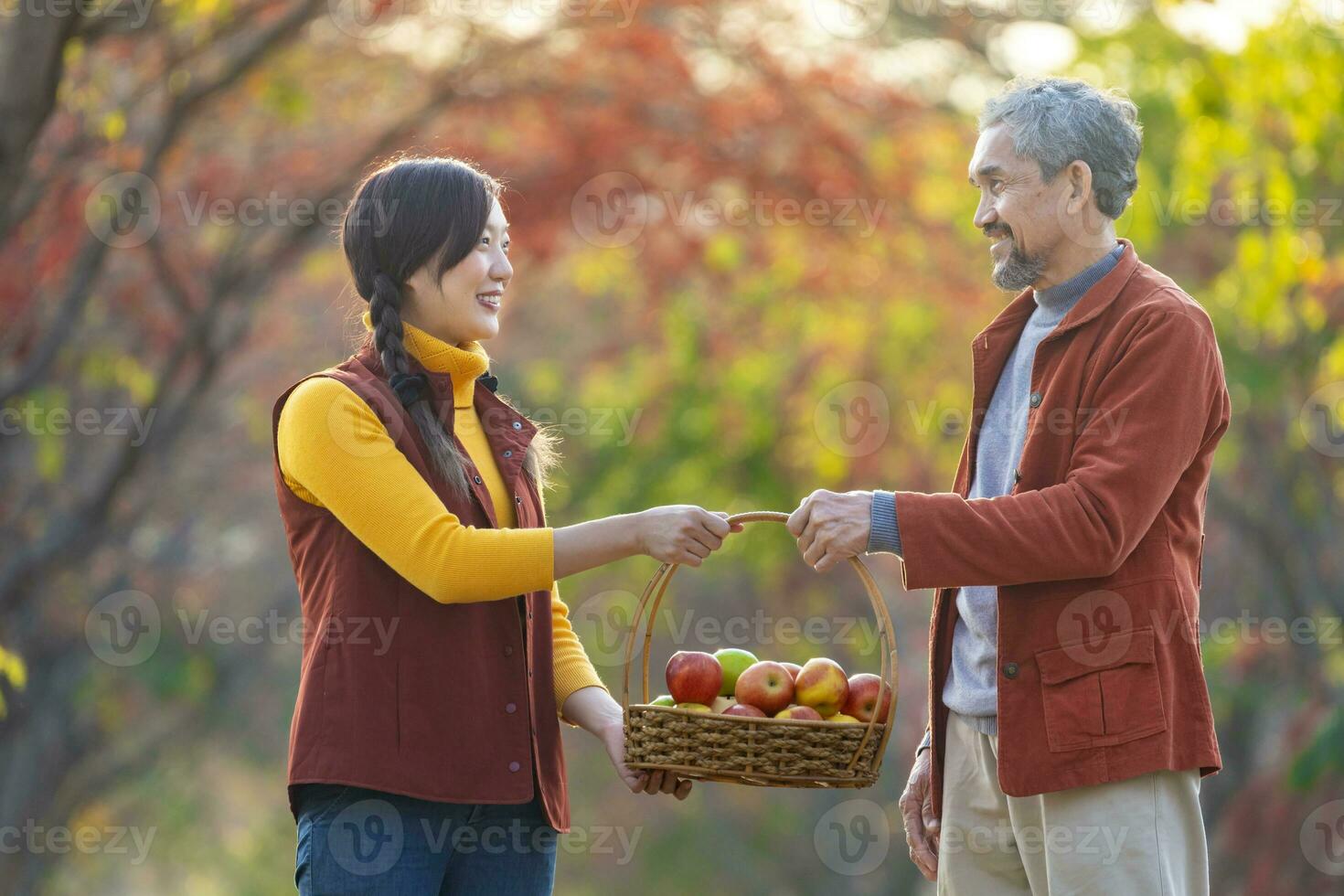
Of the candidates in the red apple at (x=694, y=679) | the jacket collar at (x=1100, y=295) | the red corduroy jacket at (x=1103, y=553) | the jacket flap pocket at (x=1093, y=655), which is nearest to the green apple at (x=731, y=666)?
the red apple at (x=694, y=679)

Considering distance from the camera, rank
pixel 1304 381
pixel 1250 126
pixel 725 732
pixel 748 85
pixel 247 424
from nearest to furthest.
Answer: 1. pixel 725 732
2. pixel 1250 126
3. pixel 748 85
4. pixel 1304 381
5. pixel 247 424

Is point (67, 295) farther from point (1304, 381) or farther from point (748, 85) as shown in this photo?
point (1304, 381)

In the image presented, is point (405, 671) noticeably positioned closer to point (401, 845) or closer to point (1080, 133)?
point (401, 845)

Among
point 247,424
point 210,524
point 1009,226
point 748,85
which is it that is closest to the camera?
point 1009,226

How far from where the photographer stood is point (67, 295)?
8734 millimetres

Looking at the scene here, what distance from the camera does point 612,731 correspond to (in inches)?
167

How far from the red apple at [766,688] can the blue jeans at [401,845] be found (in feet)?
1.78

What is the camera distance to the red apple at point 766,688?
4062 mm

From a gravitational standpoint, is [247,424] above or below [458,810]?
above

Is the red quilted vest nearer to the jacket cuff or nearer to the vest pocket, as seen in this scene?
the jacket cuff

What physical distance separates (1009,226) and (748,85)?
6.72 meters

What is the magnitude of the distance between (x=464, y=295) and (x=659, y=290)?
8.88 m

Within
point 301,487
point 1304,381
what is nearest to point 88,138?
point 301,487

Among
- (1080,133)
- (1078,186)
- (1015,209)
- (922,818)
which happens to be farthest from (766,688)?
(1080,133)
